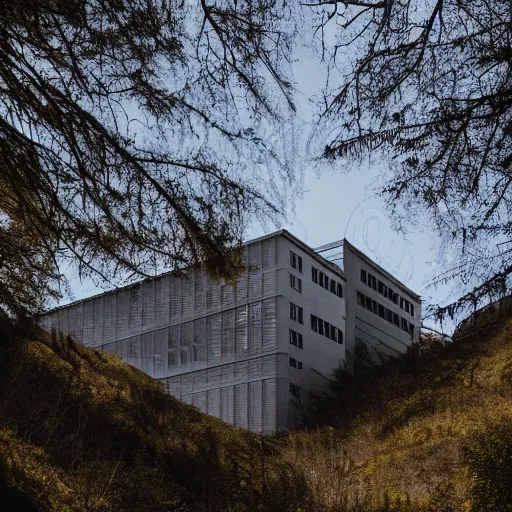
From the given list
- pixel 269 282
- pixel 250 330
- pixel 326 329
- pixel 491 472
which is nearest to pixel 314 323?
pixel 326 329

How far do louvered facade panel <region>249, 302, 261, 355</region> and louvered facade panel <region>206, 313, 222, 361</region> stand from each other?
34.1 inches

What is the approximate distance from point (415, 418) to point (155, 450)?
571cm

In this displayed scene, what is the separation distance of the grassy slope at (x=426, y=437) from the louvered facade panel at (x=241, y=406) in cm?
186

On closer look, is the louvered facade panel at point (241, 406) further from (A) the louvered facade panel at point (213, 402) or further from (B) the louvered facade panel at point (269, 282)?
(B) the louvered facade panel at point (269, 282)

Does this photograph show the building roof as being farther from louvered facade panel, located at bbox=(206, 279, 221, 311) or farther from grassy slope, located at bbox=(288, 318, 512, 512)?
grassy slope, located at bbox=(288, 318, 512, 512)

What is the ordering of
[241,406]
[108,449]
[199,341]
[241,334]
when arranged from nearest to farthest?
[108,449] < [241,406] < [241,334] < [199,341]

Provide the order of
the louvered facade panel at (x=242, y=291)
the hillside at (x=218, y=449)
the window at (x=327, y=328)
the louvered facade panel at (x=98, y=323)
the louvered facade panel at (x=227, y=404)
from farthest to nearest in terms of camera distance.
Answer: the louvered facade panel at (x=98, y=323) < the window at (x=327, y=328) < the louvered facade panel at (x=242, y=291) < the louvered facade panel at (x=227, y=404) < the hillside at (x=218, y=449)

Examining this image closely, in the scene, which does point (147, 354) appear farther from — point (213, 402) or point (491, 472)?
point (491, 472)

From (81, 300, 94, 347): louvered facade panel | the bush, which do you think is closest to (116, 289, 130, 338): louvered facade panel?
(81, 300, 94, 347): louvered facade panel

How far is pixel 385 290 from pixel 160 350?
7292 millimetres

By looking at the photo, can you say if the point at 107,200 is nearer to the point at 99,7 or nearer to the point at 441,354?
the point at 99,7

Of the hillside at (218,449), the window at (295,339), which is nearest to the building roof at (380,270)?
the window at (295,339)

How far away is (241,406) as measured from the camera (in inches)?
723

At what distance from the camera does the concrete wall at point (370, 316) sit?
2170 cm
